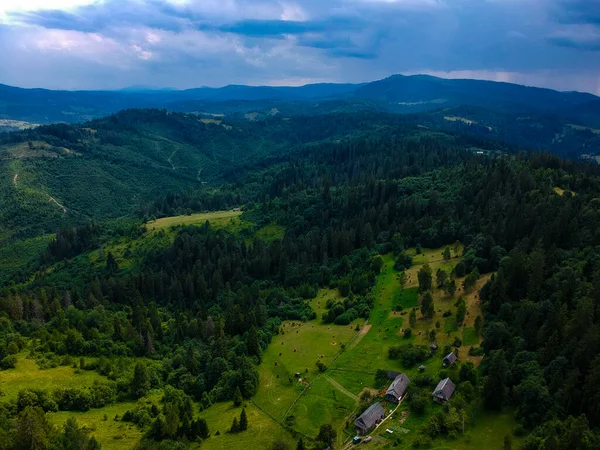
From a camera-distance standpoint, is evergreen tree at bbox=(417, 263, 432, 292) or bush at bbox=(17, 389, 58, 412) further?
evergreen tree at bbox=(417, 263, 432, 292)

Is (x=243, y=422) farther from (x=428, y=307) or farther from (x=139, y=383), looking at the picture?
(x=428, y=307)

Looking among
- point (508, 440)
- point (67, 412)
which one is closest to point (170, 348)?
point (67, 412)

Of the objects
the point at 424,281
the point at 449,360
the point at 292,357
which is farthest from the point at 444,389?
the point at 424,281

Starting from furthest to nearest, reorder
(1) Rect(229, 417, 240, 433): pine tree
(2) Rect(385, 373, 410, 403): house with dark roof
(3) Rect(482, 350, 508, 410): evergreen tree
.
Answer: (2) Rect(385, 373, 410, 403): house with dark roof, (1) Rect(229, 417, 240, 433): pine tree, (3) Rect(482, 350, 508, 410): evergreen tree

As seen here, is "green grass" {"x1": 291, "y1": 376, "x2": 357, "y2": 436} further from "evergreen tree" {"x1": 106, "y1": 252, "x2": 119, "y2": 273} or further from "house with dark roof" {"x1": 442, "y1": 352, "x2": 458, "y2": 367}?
"evergreen tree" {"x1": 106, "y1": 252, "x2": 119, "y2": 273}

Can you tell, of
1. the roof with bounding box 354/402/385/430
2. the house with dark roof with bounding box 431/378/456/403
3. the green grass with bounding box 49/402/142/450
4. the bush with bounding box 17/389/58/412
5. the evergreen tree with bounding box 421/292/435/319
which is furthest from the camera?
the evergreen tree with bounding box 421/292/435/319

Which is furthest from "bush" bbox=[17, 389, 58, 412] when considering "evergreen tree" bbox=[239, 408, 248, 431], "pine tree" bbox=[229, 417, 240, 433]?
"evergreen tree" bbox=[239, 408, 248, 431]
